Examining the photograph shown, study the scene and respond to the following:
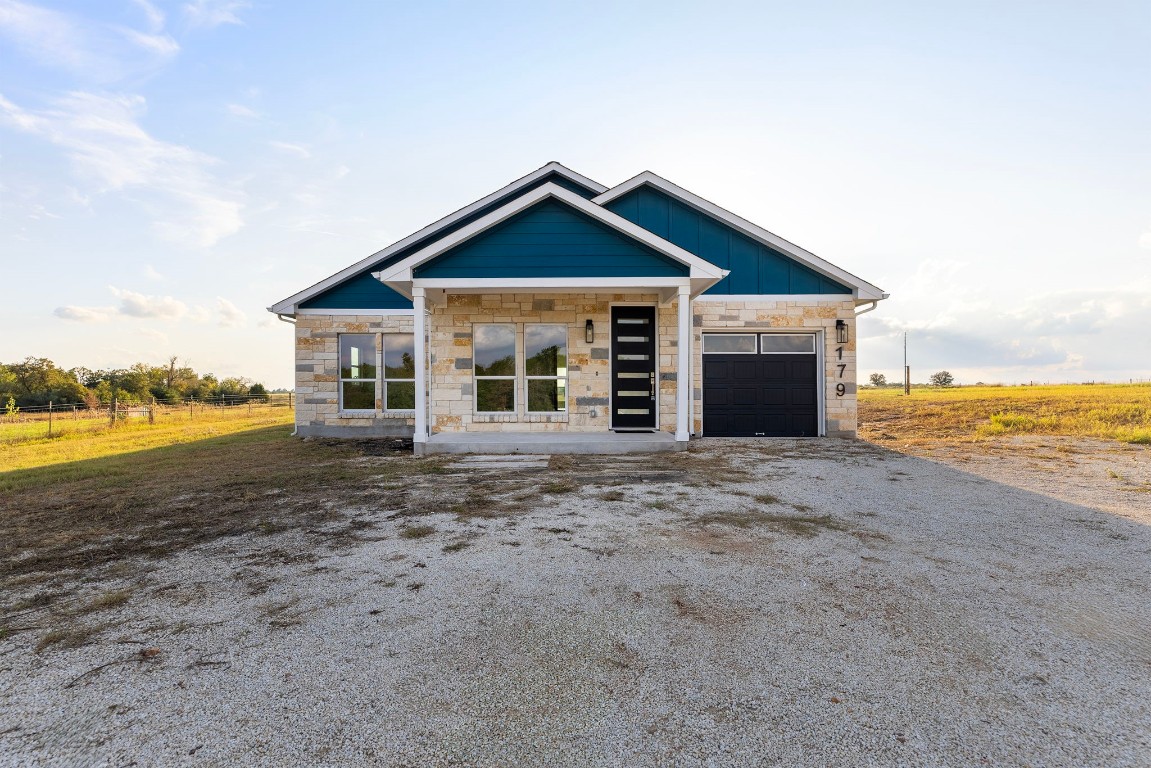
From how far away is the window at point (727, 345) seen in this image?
11.1 metres

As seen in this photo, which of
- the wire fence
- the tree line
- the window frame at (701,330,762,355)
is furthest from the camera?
the tree line

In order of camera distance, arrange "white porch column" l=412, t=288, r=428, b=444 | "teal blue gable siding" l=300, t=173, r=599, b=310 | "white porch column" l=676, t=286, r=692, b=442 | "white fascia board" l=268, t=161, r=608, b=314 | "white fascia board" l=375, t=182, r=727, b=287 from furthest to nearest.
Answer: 1. "teal blue gable siding" l=300, t=173, r=599, b=310
2. "white fascia board" l=268, t=161, r=608, b=314
3. "white porch column" l=412, t=288, r=428, b=444
4. "white porch column" l=676, t=286, r=692, b=442
5. "white fascia board" l=375, t=182, r=727, b=287

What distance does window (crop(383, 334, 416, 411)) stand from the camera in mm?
12266

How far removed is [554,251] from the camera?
8.71m

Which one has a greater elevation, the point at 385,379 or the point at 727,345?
A: the point at 727,345

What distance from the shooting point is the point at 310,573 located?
11.7 ft

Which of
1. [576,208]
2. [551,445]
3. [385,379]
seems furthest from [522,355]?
[385,379]

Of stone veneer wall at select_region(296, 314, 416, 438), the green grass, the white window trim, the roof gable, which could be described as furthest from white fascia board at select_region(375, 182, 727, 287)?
the green grass

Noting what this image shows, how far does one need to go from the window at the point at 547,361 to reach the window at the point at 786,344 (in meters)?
4.62

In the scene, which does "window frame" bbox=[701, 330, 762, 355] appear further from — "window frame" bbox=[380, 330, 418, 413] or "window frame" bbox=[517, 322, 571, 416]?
"window frame" bbox=[380, 330, 418, 413]

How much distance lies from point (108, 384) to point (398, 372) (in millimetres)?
48157

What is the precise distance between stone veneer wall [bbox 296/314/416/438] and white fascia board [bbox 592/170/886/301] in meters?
6.23

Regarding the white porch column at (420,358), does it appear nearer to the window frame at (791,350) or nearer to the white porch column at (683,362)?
the white porch column at (683,362)

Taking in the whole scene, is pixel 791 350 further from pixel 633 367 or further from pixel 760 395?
pixel 633 367
